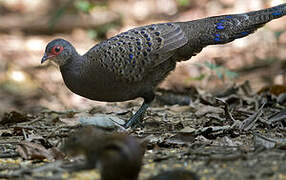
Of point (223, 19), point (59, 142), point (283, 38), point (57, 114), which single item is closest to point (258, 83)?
point (283, 38)

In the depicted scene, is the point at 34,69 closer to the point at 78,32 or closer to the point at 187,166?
the point at 78,32

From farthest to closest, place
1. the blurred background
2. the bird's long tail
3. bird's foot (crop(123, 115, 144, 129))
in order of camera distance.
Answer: the blurred background → the bird's long tail → bird's foot (crop(123, 115, 144, 129))

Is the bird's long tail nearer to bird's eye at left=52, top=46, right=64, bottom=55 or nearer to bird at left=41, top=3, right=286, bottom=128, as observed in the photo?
bird at left=41, top=3, right=286, bottom=128

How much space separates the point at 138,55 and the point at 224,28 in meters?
1.00

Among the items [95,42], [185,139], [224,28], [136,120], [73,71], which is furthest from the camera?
[95,42]

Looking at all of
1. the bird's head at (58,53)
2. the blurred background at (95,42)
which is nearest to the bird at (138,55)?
the bird's head at (58,53)

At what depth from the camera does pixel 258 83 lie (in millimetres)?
8227

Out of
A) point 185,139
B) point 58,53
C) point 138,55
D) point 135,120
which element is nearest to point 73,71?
point 58,53

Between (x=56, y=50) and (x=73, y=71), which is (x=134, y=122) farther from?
(x=56, y=50)

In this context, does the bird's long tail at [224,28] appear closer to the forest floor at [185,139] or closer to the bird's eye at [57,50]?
the forest floor at [185,139]

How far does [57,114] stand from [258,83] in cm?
417

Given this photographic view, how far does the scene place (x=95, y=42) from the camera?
1068cm

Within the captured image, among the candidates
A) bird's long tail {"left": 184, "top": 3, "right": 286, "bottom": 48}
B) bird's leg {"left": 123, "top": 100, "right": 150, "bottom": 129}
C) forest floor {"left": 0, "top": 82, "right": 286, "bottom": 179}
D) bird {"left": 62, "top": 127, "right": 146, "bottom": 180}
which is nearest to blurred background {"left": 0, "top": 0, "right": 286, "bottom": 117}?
→ forest floor {"left": 0, "top": 82, "right": 286, "bottom": 179}

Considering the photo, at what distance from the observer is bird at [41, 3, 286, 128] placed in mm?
4488
